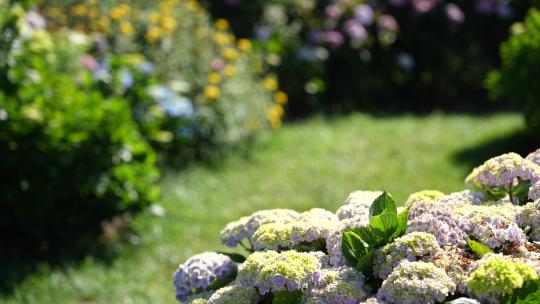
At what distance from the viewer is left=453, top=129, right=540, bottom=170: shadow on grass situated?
20.4 ft

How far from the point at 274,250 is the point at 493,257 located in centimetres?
66

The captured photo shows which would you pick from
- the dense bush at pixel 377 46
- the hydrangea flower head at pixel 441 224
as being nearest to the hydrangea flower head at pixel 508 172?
the hydrangea flower head at pixel 441 224

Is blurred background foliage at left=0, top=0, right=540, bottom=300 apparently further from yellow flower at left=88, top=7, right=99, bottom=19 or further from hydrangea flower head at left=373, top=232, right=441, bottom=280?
hydrangea flower head at left=373, top=232, right=441, bottom=280

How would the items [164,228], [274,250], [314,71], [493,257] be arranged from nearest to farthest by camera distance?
1. [493,257]
2. [274,250]
3. [164,228]
4. [314,71]

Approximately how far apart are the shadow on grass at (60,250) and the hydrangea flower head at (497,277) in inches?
124

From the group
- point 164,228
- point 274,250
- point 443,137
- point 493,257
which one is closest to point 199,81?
point 164,228

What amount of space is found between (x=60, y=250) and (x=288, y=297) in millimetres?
2963

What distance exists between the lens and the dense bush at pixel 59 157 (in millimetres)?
4703

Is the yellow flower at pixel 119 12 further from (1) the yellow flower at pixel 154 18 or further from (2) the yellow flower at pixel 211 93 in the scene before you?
(2) the yellow flower at pixel 211 93

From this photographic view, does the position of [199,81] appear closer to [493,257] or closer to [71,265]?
[71,265]

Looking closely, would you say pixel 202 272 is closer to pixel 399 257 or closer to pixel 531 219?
pixel 399 257

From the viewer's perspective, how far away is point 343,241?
2201 millimetres

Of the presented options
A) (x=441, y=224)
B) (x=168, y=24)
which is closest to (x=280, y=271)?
(x=441, y=224)

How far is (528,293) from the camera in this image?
6.23 ft
